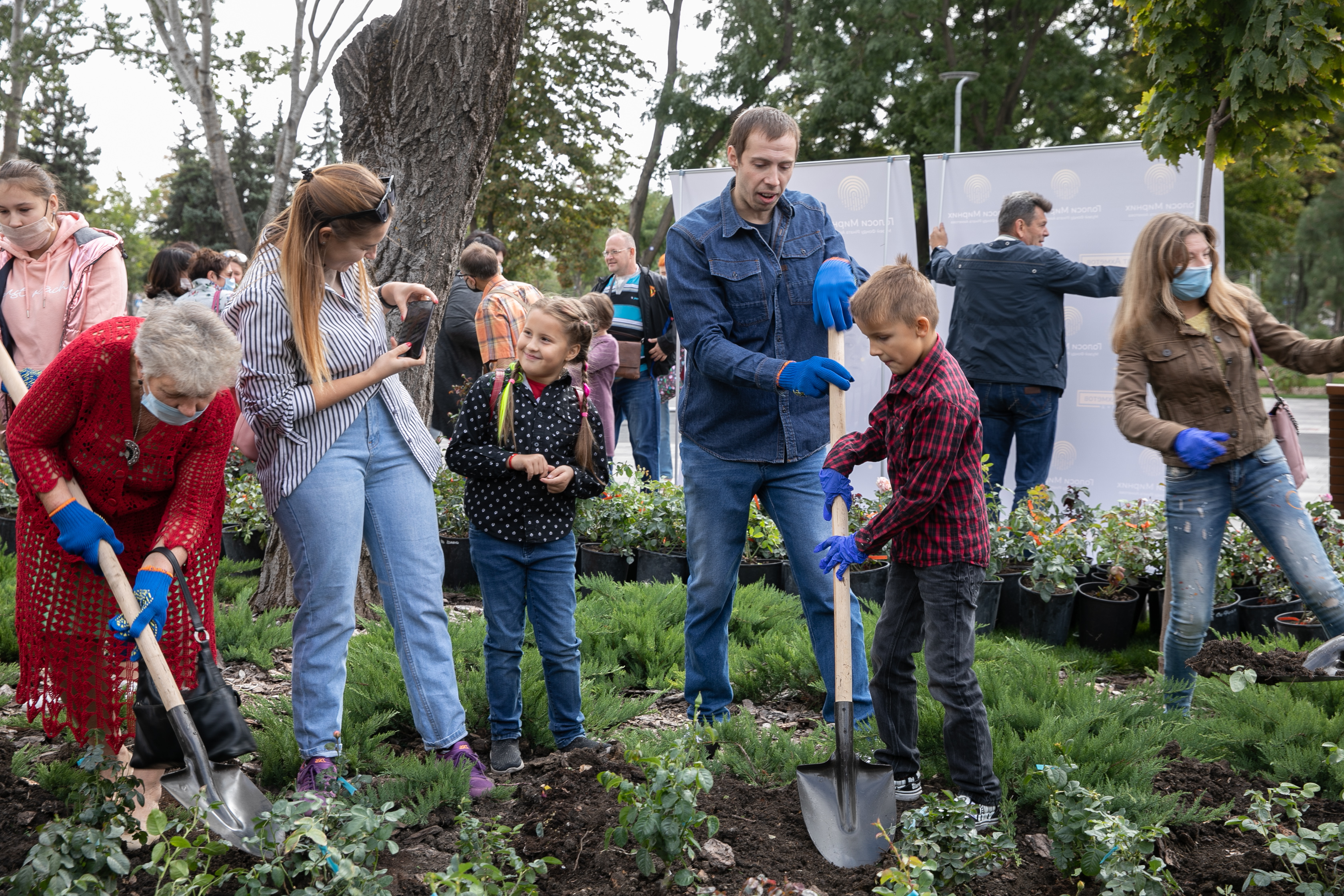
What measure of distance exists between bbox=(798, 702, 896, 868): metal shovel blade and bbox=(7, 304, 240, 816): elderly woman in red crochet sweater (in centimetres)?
179

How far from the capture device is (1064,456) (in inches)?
285

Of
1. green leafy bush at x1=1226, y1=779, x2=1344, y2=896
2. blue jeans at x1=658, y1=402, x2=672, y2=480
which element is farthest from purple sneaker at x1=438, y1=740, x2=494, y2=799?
blue jeans at x1=658, y1=402, x2=672, y2=480

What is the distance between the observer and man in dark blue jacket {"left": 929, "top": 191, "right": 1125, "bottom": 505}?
5.92 meters

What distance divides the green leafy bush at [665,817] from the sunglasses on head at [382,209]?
62.8 inches

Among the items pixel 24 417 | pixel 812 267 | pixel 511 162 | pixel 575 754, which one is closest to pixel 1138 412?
pixel 812 267

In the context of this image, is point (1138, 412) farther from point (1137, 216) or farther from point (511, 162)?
point (511, 162)

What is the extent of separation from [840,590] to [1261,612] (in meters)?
2.89

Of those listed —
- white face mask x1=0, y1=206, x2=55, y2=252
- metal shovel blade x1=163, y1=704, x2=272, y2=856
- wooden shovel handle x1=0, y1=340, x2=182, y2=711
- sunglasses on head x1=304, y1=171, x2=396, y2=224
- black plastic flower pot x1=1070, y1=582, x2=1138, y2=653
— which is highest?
white face mask x1=0, y1=206, x2=55, y2=252

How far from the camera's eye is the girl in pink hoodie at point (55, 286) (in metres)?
3.92

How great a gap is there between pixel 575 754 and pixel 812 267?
5.57 feet

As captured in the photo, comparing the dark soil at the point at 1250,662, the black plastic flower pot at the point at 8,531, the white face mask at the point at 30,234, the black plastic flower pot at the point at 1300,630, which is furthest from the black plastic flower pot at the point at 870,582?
the black plastic flower pot at the point at 8,531

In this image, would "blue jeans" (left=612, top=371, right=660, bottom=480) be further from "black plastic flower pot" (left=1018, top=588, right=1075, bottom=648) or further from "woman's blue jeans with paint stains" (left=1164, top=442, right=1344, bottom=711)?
"woman's blue jeans with paint stains" (left=1164, top=442, right=1344, bottom=711)

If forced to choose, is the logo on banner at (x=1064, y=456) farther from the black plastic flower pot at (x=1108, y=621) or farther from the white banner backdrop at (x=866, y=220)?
the black plastic flower pot at (x=1108, y=621)

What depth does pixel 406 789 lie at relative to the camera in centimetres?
280
